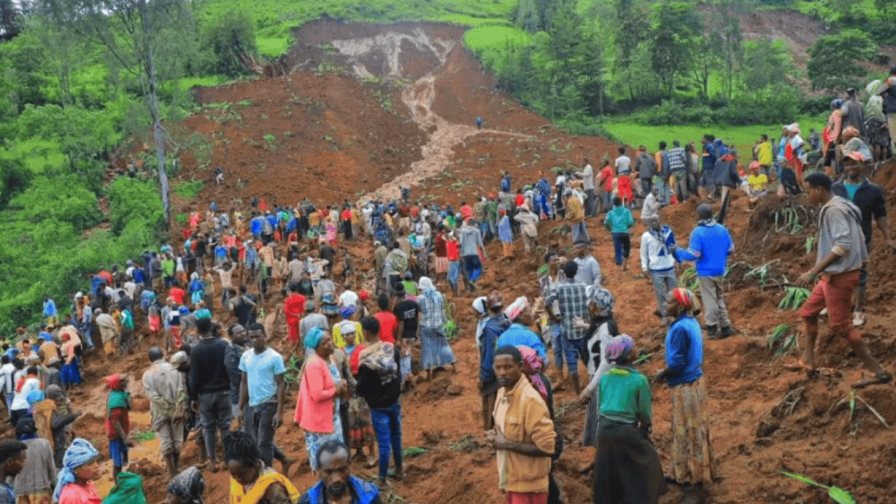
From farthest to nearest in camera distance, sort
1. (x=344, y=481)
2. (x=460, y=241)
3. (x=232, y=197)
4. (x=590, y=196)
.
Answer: (x=232, y=197) → (x=590, y=196) → (x=460, y=241) → (x=344, y=481)

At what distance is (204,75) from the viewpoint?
4816cm

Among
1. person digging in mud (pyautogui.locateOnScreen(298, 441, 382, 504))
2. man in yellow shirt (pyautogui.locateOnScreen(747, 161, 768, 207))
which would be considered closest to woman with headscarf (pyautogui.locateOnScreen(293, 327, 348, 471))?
person digging in mud (pyautogui.locateOnScreen(298, 441, 382, 504))

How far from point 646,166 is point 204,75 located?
38336 millimetres

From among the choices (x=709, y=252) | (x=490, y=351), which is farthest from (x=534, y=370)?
(x=709, y=252)

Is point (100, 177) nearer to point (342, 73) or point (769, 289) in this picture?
point (342, 73)

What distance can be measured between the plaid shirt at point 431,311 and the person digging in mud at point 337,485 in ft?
19.6

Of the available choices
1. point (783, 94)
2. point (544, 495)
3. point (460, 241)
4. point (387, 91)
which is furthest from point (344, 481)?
point (783, 94)

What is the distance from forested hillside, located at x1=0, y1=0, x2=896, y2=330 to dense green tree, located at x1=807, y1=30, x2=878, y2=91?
0.08 meters

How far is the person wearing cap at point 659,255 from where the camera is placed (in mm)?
9316

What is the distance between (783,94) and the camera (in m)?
46.8

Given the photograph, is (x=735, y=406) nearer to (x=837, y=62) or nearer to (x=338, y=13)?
(x=837, y=62)

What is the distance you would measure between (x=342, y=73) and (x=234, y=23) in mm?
7460

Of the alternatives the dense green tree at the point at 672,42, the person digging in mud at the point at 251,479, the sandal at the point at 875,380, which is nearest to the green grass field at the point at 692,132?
the dense green tree at the point at 672,42

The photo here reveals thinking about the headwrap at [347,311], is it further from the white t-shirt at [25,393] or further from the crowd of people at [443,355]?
the white t-shirt at [25,393]
